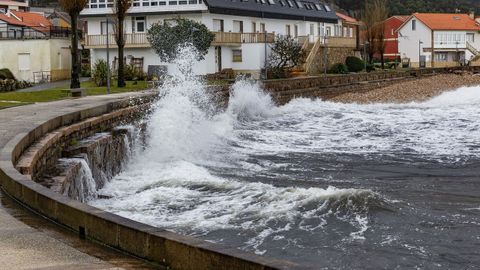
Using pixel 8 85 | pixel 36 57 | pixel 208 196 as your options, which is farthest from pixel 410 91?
pixel 208 196

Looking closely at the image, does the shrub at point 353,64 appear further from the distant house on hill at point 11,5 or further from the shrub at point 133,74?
the distant house on hill at point 11,5

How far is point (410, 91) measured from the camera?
53.8 m

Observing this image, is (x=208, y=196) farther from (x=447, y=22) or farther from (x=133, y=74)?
(x=447, y=22)

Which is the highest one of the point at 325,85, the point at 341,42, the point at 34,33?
the point at 34,33

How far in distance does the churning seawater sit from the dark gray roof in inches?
807

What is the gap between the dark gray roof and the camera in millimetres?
53122

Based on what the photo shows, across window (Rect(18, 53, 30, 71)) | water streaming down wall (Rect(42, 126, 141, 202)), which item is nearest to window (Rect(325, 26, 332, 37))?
window (Rect(18, 53, 30, 71))

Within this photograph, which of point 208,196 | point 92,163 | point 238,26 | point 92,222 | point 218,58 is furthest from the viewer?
point 238,26

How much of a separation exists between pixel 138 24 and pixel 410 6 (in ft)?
320

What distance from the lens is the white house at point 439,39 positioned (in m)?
96.1

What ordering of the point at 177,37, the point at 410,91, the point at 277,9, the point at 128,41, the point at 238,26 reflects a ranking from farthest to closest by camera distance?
the point at 277,9 → the point at 238,26 → the point at 410,91 → the point at 128,41 → the point at 177,37

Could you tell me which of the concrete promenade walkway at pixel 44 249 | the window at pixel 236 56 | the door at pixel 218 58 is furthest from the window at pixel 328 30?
the concrete promenade walkway at pixel 44 249

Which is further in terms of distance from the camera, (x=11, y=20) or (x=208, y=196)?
(x=11, y=20)

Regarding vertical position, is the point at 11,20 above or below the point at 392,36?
below
